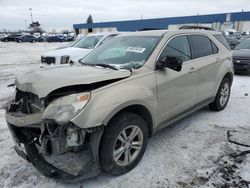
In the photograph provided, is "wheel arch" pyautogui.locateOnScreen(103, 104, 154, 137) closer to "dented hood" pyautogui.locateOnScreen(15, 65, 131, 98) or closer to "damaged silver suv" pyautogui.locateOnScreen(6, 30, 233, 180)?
"damaged silver suv" pyautogui.locateOnScreen(6, 30, 233, 180)

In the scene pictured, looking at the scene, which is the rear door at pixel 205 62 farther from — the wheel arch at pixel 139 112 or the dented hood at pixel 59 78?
the dented hood at pixel 59 78

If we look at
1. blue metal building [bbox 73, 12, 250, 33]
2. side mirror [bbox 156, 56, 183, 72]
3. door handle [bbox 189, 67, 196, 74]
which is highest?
blue metal building [bbox 73, 12, 250, 33]

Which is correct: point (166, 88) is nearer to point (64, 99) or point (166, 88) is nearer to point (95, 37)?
point (64, 99)

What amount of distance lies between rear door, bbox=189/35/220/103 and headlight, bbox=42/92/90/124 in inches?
96.9

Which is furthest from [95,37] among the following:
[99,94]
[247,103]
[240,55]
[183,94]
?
[99,94]

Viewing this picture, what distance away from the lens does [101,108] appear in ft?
9.30

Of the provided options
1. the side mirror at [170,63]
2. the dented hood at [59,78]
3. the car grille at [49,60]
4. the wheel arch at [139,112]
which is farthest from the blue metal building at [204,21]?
the dented hood at [59,78]

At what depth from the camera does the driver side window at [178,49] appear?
3.98m

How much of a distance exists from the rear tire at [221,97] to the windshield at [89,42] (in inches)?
237

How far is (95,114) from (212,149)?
2.17 metres

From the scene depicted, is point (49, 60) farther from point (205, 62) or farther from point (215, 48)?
point (205, 62)

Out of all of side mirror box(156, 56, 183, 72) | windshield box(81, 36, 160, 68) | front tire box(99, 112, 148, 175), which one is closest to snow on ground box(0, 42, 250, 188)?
front tire box(99, 112, 148, 175)

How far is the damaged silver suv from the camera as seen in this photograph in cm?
282

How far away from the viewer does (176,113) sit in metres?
4.11
